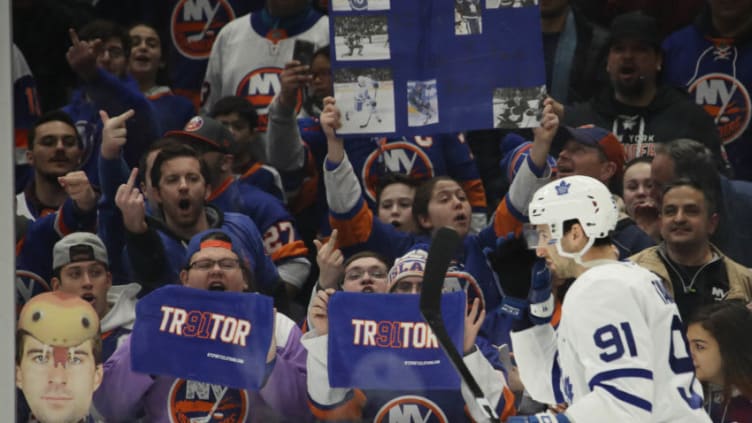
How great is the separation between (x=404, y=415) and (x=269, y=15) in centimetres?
171

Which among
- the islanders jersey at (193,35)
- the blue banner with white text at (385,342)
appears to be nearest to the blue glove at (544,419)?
the blue banner with white text at (385,342)

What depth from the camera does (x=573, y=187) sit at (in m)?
3.54

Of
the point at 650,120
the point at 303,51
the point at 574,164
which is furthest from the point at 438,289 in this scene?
the point at 303,51

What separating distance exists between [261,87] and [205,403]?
4.65 ft

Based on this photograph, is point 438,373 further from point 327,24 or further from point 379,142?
point 327,24

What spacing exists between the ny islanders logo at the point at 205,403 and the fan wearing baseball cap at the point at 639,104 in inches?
56.2

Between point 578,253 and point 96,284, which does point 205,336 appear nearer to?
point 96,284

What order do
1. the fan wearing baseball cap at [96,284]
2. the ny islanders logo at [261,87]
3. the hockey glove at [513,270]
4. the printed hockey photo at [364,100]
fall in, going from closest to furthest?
1. the hockey glove at [513,270]
2. the fan wearing baseball cap at [96,284]
3. the printed hockey photo at [364,100]
4. the ny islanders logo at [261,87]

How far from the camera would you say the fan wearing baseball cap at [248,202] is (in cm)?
471

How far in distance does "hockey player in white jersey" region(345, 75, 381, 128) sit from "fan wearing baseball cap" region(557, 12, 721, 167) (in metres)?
0.63

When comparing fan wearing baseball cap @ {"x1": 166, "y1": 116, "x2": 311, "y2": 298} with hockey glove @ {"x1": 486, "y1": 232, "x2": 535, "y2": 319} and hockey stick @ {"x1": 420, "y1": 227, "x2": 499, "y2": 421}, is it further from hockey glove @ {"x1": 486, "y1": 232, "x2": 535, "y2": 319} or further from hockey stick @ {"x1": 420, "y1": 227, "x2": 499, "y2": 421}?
hockey stick @ {"x1": 420, "y1": 227, "x2": 499, "y2": 421}

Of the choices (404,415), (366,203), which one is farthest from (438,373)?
(366,203)

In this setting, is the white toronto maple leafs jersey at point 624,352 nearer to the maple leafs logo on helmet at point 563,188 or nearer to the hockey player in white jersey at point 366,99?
the maple leafs logo on helmet at point 563,188

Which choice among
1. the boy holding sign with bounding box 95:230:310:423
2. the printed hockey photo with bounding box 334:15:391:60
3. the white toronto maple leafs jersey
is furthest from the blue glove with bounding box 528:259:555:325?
the printed hockey photo with bounding box 334:15:391:60
